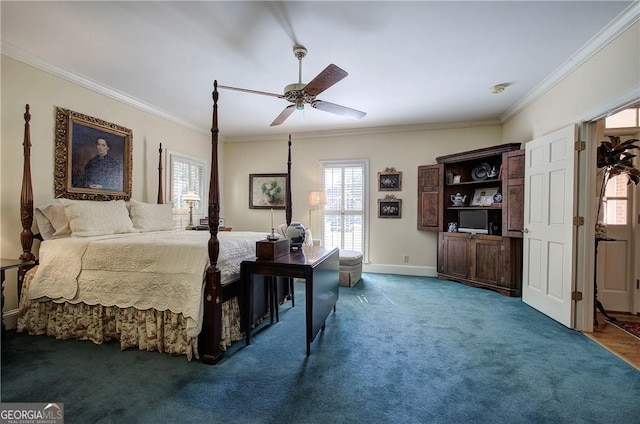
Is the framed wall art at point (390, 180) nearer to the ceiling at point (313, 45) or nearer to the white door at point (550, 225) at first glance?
the ceiling at point (313, 45)

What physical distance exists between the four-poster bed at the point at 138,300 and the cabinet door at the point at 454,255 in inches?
135

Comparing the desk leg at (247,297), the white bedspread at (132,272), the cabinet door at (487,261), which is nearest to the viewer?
the white bedspread at (132,272)

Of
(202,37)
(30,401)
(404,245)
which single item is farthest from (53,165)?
(404,245)

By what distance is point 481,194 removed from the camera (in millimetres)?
4609

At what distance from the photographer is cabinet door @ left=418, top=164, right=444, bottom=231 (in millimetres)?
4805

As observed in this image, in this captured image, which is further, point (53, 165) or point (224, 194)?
point (224, 194)

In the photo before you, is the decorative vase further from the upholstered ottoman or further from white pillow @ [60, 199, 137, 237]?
white pillow @ [60, 199, 137, 237]

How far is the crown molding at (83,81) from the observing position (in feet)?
8.89

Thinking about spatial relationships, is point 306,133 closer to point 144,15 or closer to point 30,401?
point 144,15

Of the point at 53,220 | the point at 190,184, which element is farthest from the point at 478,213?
the point at 53,220

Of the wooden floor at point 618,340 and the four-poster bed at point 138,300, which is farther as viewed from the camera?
the wooden floor at point 618,340

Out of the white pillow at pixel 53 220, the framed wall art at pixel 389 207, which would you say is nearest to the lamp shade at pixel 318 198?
the framed wall art at pixel 389 207

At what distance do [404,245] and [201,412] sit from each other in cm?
423

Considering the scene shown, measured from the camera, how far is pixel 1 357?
221 cm
